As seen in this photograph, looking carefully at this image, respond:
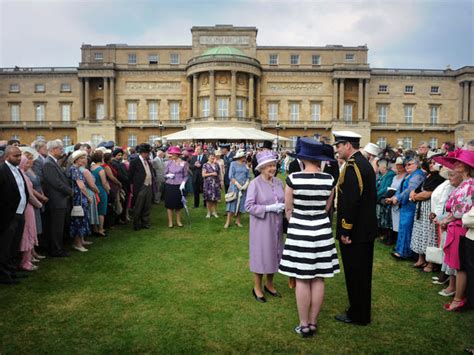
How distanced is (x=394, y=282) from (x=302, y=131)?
44.5 meters

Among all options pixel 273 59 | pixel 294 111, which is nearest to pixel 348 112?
pixel 294 111

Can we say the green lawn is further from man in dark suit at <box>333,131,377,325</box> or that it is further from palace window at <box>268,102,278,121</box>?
palace window at <box>268,102,278,121</box>

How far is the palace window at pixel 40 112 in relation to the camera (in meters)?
51.1

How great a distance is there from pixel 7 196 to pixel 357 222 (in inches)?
210

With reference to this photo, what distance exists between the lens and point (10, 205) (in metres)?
6.04

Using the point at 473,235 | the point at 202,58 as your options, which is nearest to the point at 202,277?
the point at 473,235

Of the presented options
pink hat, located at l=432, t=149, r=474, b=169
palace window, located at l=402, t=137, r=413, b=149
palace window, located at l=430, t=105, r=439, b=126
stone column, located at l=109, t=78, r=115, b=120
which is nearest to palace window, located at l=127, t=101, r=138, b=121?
stone column, located at l=109, t=78, r=115, b=120

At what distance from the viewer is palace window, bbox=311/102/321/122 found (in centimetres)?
4947

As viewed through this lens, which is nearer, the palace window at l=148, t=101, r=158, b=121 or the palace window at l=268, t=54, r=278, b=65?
the palace window at l=148, t=101, r=158, b=121

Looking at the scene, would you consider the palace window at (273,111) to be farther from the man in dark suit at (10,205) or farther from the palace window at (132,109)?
the man in dark suit at (10,205)

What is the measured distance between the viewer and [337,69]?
Result: 1897 inches

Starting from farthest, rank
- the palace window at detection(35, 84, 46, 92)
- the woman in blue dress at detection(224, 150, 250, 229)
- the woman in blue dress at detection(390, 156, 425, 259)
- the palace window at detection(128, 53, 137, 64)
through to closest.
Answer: the palace window at detection(128, 53, 137, 64) → the palace window at detection(35, 84, 46, 92) → the woman in blue dress at detection(224, 150, 250, 229) → the woman in blue dress at detection(390, 156, 425, 259)

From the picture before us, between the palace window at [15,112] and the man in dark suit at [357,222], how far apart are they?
186ft

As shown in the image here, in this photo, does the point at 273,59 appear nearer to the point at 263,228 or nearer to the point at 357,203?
the point at 263,228
